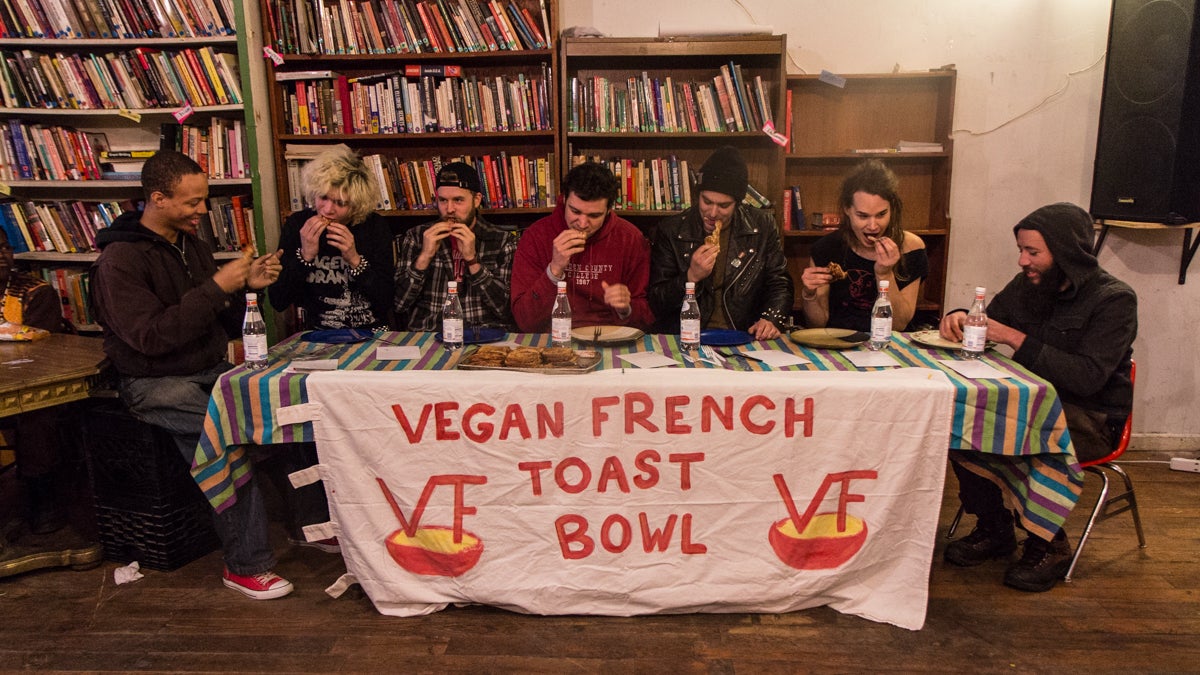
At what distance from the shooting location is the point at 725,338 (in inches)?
108

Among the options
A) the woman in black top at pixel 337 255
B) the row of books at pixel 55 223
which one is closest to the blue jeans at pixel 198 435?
the woman in black top at pixel 337 255

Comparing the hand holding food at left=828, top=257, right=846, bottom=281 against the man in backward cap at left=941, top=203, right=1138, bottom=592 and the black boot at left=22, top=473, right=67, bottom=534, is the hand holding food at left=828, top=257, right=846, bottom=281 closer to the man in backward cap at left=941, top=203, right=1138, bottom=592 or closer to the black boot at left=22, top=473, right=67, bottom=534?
the man in backward cap at left=941, top=203, right=1138, bottom=592

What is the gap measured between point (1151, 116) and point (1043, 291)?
1364 millimetres

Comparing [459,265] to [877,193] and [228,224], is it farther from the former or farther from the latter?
[877,193]

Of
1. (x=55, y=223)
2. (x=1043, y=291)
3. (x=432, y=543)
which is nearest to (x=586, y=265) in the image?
(x=432, y=543)

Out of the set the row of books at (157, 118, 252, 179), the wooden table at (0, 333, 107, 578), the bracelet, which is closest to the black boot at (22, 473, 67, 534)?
the wooden table at (0, 333, 107, 578)

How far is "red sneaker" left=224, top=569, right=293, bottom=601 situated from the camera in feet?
8.52

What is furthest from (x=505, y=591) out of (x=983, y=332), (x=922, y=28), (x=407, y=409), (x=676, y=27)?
(x=922, y=28)

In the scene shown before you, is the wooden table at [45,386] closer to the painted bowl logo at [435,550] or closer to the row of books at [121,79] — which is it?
the painted bowl logo at [435,550]

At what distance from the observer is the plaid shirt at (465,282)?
3.30m

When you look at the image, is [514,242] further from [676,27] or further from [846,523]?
[846,523]

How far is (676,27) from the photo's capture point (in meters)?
3.79

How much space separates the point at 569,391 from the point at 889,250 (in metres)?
1.35

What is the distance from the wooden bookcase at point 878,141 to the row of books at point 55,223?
3323 mm
